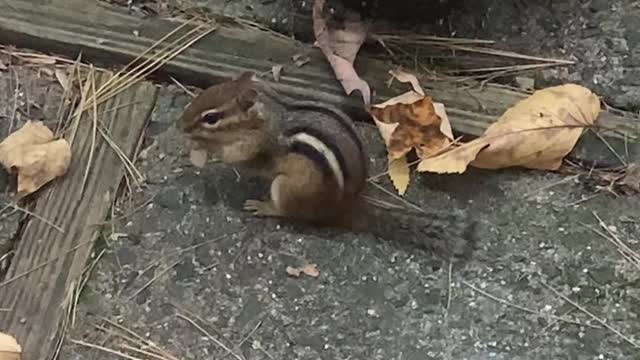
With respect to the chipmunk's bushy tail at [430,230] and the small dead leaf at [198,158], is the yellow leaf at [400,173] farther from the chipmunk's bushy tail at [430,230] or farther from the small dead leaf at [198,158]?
the small dead leaf at [198,158]

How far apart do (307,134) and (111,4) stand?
751 millimetres

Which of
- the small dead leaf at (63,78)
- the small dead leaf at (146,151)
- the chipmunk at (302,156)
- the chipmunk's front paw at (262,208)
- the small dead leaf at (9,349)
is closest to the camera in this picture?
the small dead leaf at (9,349)

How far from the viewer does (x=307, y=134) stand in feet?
9.80

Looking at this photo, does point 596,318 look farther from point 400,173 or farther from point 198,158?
point 198,158

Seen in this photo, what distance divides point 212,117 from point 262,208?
9.5 inches

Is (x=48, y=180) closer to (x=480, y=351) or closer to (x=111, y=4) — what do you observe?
(x=111, y=4)

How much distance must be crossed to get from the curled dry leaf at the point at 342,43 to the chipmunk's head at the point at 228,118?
1.06 feet

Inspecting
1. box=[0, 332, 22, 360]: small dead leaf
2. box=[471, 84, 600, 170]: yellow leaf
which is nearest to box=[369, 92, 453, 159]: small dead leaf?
box=[471, 84, 600, 170]: yellow leaf

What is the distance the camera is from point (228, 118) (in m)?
3.03

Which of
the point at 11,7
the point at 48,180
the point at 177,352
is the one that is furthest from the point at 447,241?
the point at 11,7

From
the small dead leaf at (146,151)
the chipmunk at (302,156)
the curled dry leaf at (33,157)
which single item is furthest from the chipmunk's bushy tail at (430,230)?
the curled dry leaf at (33,157)

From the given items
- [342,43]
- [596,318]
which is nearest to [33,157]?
[342,43]

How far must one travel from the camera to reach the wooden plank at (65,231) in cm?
296

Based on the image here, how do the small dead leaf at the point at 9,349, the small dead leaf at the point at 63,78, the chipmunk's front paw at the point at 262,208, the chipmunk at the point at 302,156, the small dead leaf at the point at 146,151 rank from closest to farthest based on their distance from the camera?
the small dead leaf at the point at 9,349 < the chipmunk at the point at 302,156 < the chipmunk's front paw at the point at 262,208 < the small dead leaf at the point at 146,151 < the small dead leaf at the point at 63,78
